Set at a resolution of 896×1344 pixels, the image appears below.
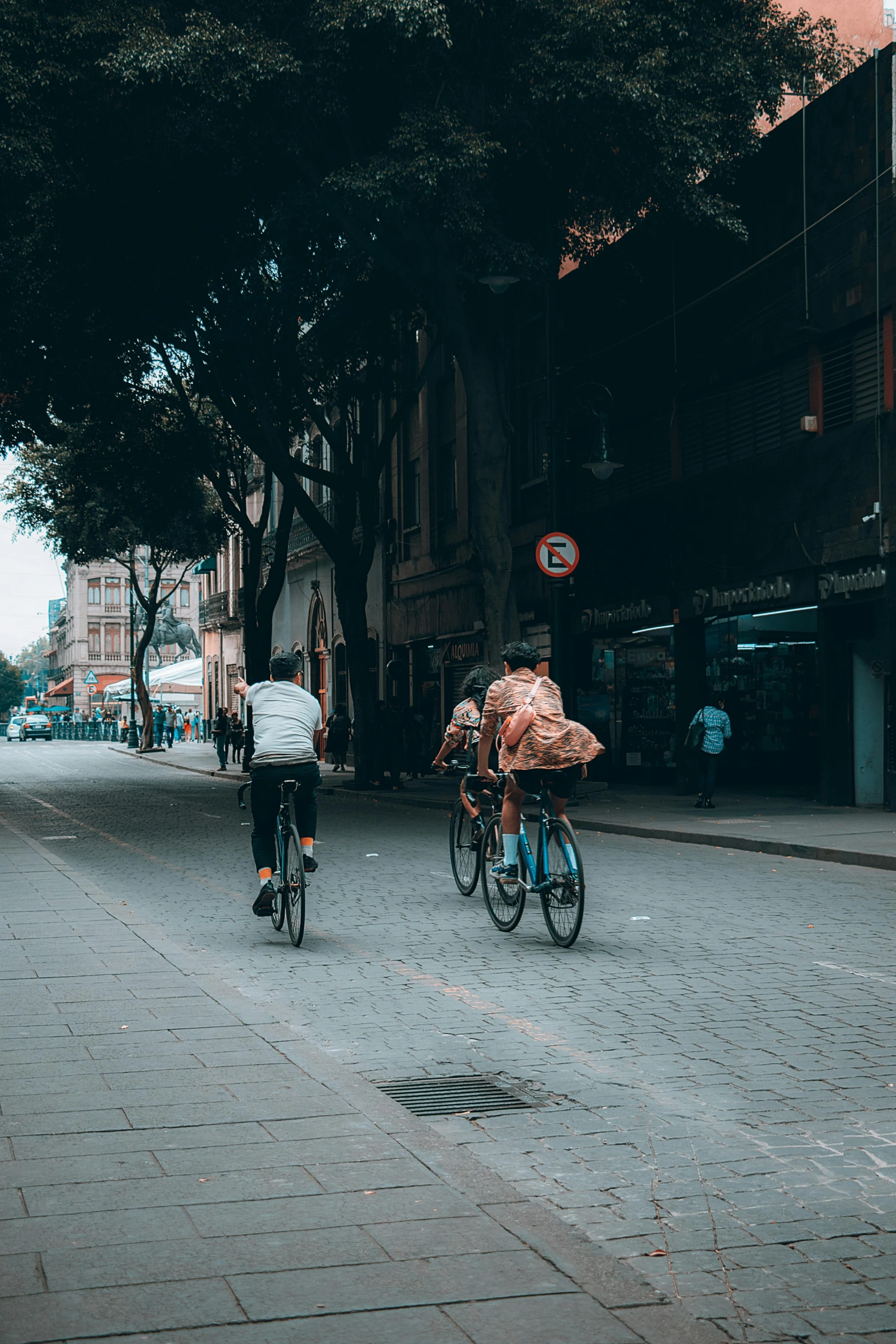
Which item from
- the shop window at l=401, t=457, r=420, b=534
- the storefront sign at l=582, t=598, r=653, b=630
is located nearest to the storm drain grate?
the storefront sign at l=582, t=598, r=653, b=630

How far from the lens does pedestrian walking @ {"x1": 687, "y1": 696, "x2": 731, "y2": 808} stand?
1992 centimetres

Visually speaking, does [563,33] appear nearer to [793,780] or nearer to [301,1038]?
[793,780]

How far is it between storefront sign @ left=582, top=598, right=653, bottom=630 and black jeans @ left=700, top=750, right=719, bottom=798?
15.4ft

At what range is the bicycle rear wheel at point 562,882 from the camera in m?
8.94

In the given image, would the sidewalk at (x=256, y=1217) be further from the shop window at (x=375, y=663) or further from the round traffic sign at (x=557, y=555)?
the shop window at (x=375, y=663)

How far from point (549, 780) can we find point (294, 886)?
1.73 metres

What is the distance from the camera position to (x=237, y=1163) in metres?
4.55

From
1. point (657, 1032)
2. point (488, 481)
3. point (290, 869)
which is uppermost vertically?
point (488, 481)

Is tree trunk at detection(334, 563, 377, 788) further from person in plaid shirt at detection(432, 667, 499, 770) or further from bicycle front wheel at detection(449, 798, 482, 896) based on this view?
bicycle front wheel at detection(449, 798, 482, 896)

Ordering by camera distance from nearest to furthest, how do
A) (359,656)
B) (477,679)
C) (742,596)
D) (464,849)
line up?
(464,849) → (477,679) → (742,596) → (359,656)

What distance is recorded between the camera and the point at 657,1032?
670cm

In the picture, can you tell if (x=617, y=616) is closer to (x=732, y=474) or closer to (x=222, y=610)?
(x=732, y=474)

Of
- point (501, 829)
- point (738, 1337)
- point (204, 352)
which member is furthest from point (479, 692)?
point (204, 352)

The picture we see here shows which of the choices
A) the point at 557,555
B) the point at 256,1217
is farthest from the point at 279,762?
the point at 557,555
